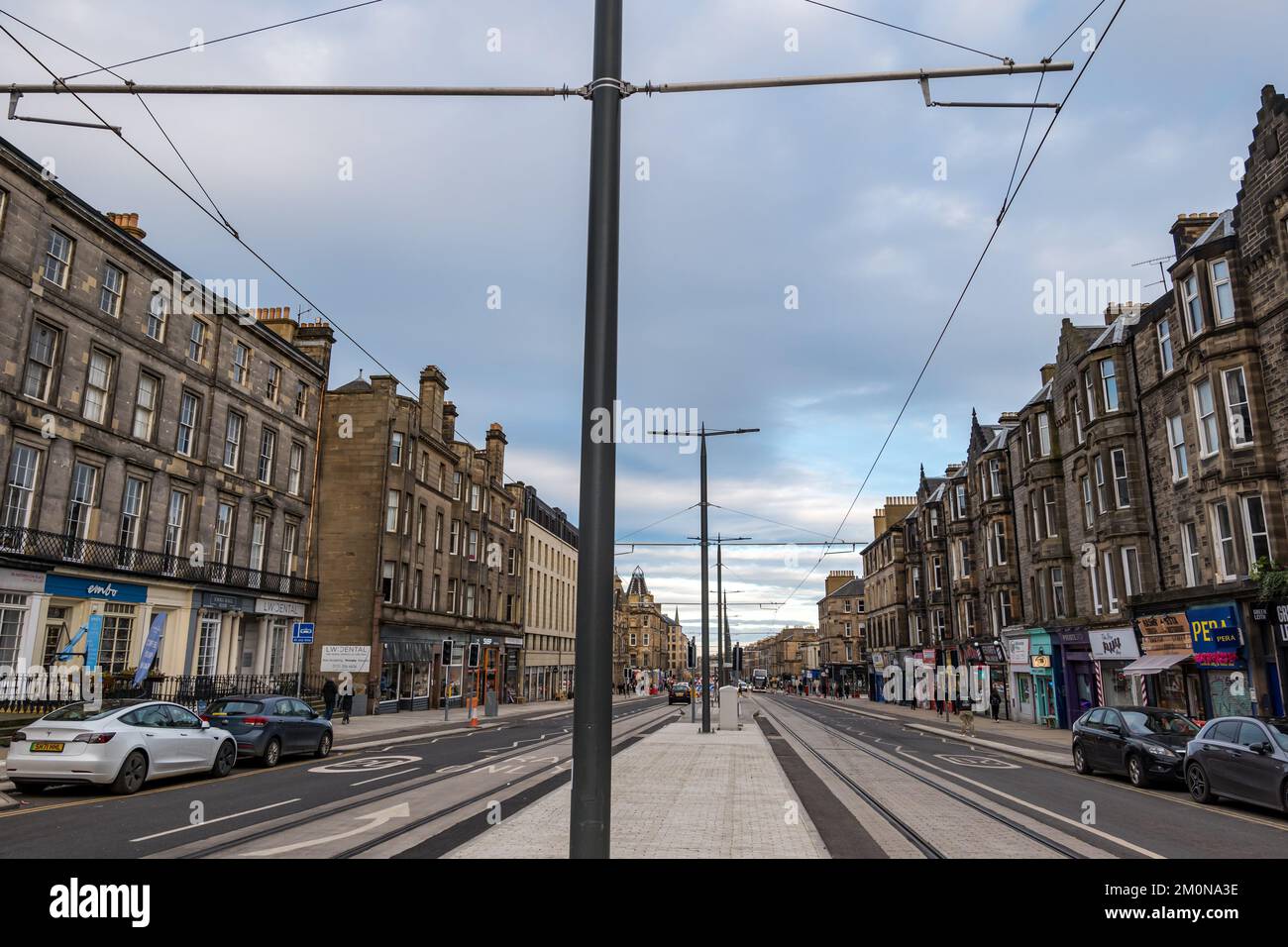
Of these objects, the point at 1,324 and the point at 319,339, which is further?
the point at 319,339

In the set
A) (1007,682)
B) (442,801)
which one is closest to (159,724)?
(442,801)

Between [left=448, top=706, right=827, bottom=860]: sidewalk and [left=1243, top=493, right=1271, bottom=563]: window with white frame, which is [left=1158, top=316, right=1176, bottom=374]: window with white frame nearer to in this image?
[left=1243, top=493, right=1271, bottom=563]: window with white frame

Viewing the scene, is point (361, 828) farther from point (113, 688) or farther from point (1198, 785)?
point (113, 688)

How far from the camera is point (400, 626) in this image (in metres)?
39.5

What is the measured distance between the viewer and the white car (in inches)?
475

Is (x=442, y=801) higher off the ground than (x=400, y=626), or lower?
lower

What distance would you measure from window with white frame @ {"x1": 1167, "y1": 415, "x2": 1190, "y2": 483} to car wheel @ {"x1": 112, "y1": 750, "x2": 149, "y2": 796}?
94.2 feet

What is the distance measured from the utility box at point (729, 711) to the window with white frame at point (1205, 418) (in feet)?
54.3

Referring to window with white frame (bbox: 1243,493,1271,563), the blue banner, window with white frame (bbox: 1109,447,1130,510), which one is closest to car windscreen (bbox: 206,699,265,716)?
the blue banner

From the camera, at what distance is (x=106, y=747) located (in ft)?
40.4

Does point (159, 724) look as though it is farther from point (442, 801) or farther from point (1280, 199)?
Result: point (1280, 199)

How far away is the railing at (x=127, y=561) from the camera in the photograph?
21025 millimetres

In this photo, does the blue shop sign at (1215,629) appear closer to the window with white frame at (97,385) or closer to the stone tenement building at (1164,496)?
the stone tenement building at (1164,496)

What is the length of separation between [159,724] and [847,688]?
81.5 metres
